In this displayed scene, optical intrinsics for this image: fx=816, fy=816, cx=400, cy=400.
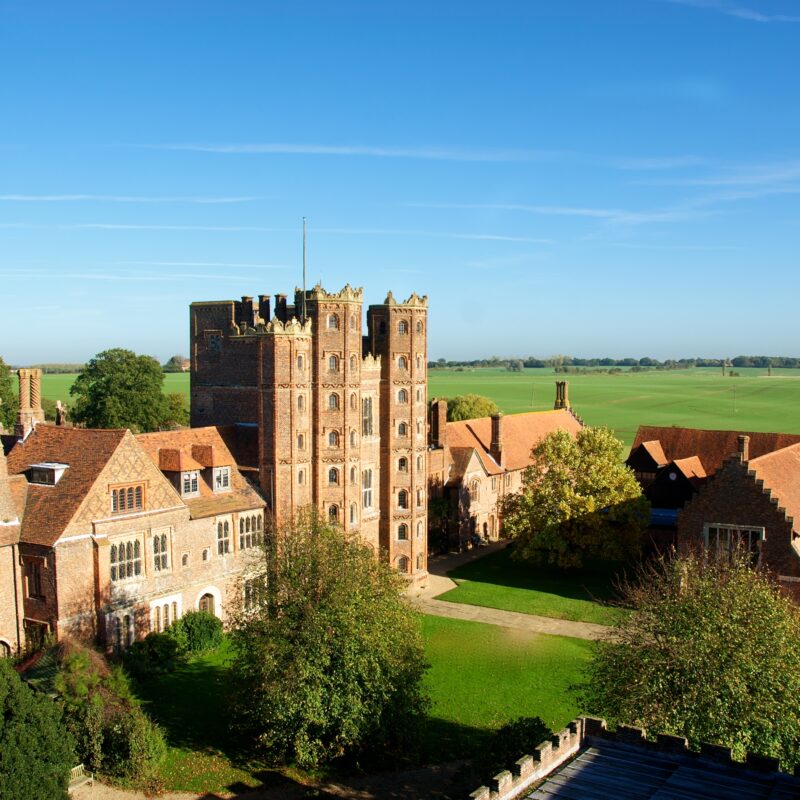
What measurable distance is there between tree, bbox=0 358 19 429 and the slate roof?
76.4 meters

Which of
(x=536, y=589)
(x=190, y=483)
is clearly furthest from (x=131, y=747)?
(x=536, y=589)

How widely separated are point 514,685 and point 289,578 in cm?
1428

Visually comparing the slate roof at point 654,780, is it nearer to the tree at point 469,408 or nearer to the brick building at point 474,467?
the brick building at point 474,467

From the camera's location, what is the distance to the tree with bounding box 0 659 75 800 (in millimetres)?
25250

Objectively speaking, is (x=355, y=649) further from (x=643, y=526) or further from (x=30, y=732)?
(x=643, y=526)

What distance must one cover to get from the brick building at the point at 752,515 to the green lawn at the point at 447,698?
11.1 metres

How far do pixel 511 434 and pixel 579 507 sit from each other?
23.8m

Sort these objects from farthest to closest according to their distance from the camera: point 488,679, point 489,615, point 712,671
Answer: point 489,615 < point 488,679 < point 712,671

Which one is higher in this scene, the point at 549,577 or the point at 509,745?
the point at 509,745

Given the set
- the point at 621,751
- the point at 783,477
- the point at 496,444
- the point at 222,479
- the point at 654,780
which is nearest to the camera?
the point at 654,780

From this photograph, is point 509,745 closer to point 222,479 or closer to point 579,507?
point 222,479

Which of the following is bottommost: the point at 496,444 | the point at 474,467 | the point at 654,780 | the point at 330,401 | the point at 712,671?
the point at 654,780

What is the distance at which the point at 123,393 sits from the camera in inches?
3322

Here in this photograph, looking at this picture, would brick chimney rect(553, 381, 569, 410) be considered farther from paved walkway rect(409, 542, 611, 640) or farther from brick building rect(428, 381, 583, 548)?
paved walkway rect(409, 542, 611, 640)
